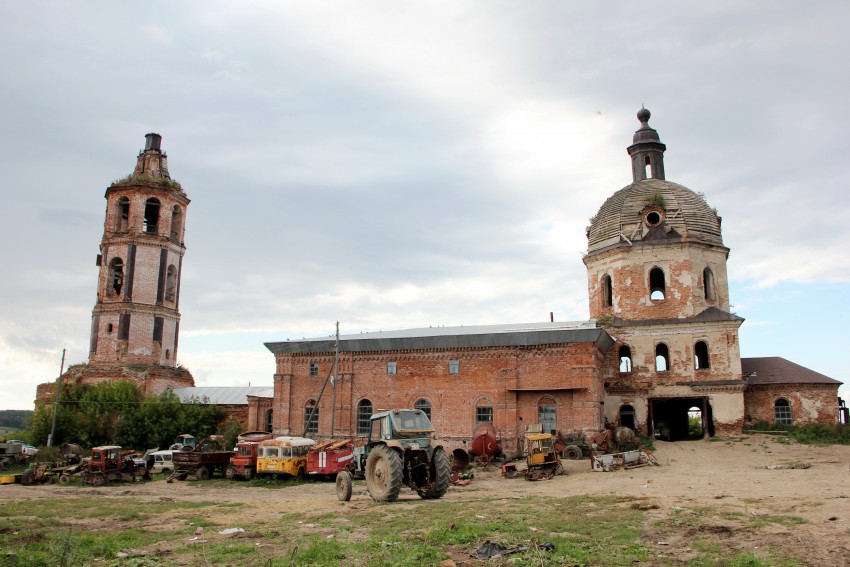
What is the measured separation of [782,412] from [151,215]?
127 feet

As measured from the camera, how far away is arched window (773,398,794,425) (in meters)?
33.2

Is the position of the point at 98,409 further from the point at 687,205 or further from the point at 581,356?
the point at 687,205

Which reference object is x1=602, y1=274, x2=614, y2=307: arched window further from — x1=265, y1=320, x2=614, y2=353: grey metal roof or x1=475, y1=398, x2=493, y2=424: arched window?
x1=475, y1=398, x2=493, y2=424: arched window

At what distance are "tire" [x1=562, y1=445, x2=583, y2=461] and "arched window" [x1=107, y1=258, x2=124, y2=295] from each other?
1168 inches

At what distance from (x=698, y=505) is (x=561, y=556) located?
19.9 ft

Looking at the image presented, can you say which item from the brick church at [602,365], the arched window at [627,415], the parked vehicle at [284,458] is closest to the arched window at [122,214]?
the brick church at [602,365]

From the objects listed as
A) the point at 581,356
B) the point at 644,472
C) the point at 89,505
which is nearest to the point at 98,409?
the point at 89,505

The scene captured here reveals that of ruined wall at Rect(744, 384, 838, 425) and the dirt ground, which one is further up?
ruined wall at Rect(744, 384, 838, 425)

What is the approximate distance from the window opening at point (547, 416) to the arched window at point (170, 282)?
26.0m

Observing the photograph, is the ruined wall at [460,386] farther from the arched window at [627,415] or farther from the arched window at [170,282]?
the arched window at [170,282]

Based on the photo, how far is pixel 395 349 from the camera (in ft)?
108

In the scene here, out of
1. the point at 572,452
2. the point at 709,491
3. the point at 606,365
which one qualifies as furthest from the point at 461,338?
the point at 709,491

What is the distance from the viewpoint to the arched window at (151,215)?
4350 cm

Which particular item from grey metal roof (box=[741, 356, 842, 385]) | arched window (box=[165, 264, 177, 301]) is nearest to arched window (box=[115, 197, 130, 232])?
arched window (box=[165, 264, 177, 301])
